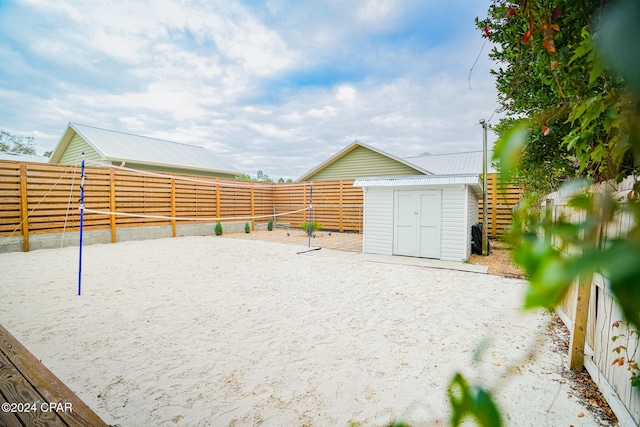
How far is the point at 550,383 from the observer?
2.49 metres

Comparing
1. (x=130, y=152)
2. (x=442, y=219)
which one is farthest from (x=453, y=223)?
(x=130, y=152)

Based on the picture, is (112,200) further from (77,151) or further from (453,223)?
(453,223)

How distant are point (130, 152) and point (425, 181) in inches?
503

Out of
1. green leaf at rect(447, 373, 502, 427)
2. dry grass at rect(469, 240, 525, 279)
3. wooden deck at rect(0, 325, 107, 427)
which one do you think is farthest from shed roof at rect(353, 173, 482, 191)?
green leaf at rect(447, 373, 502, 427)

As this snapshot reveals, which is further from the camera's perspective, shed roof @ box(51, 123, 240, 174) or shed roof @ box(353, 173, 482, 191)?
shed roof @ box(51, 123, 240, 174)

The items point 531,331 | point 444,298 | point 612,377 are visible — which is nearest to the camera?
point 612,377

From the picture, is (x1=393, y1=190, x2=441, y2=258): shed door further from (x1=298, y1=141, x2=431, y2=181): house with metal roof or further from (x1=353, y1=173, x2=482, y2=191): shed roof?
(x1=298, y1=141, x2=431, y2=181): house with metal roof

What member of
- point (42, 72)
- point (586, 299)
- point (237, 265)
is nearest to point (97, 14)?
point (237, 265)

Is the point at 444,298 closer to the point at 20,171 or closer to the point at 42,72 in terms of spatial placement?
the point at 20,171

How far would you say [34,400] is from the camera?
6.01ft

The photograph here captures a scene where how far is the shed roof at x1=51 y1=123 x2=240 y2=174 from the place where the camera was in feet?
40.9

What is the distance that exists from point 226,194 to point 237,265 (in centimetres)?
717

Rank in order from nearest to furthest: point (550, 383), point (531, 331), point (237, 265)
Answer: point (550, 383) → point (531, 331) → point (237, 265)

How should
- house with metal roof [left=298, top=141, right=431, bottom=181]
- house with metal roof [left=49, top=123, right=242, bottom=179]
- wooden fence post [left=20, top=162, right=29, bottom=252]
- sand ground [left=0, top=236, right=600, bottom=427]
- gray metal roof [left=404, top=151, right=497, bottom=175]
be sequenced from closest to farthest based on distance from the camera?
sand ground [left=0, top=236, right=600, bottom=427] < wooden fence post [left=20, top=162, right=29, bottom=252] < house with metal roof [left=49, top=123, right=242, bottom=179] < house with metal roof [left=298, top=141, right=431, bottom=181] < gray metal roof [left=404, top=151, right=497, bottom=175]
